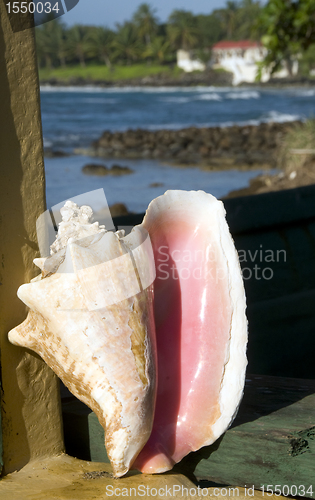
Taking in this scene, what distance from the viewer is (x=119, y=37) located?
57.8m

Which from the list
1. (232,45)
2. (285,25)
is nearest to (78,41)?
(232,45)

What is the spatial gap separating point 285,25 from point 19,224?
4.15m

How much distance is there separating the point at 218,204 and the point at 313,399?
1.82ft

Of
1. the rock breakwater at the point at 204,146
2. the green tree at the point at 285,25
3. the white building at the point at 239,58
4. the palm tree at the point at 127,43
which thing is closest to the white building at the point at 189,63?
the white building at the point at 239,58

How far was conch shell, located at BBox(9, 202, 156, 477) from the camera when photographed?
0.99 m

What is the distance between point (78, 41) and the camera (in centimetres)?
4581

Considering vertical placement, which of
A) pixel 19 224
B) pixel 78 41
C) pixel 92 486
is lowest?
pixel 92 486

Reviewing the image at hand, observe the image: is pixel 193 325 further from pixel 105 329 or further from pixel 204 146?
pixel 204 146

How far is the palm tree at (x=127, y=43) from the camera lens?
191ft


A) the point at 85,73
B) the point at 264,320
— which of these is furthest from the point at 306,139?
the point at 85,73

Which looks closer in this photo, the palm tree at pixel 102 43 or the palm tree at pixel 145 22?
the palm tree at pixel 102 43

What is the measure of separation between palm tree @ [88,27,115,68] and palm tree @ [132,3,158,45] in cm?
877

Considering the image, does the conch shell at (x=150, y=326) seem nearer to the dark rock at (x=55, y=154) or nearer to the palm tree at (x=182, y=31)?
the dark rock at (x=55, y=154)

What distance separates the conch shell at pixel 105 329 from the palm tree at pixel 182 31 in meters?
73.4
